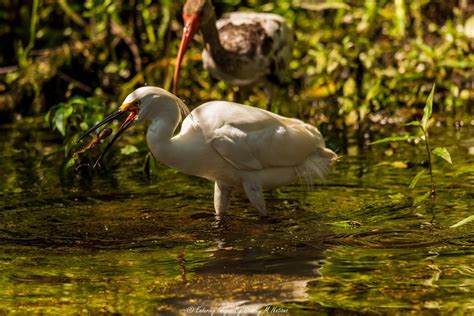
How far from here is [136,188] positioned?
23.7ft

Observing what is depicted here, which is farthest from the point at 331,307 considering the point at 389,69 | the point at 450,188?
the point at 389,69

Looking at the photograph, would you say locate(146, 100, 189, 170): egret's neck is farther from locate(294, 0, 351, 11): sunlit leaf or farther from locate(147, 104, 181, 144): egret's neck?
locate(294, 0, 351, 11): sunlit leaf

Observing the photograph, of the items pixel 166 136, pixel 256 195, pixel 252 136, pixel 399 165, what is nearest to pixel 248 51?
pixel 399 165

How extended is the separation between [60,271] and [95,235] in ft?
2.67

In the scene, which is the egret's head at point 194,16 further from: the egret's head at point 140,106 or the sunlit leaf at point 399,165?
the egret's head at point 140,106

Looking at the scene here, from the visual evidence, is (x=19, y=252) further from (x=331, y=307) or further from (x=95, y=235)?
(x=331, y=307)

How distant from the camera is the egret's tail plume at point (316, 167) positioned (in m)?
6.55

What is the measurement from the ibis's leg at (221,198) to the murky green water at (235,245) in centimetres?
9

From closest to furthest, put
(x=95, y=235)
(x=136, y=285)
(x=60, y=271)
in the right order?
(x=136, y=285) < (x=60, y=271) < (x=95, y=235)

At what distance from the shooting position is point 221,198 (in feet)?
21.0

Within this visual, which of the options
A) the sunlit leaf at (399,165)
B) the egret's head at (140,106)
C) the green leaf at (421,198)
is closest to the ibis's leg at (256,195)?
the egret's head at (140,106)

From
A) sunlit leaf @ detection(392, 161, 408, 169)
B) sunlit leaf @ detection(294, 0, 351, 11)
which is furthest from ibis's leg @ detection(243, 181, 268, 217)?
sunlit leaf @ detection(294, 0, 351, 11)

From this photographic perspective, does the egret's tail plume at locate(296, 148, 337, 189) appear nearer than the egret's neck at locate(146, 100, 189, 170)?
No

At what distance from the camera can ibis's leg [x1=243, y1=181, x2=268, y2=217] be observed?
627 cm
